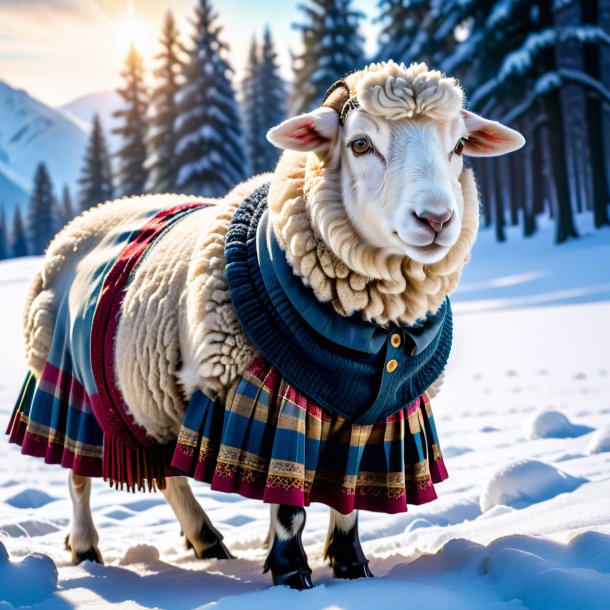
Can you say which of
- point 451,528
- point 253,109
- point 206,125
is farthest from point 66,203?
point 451,528

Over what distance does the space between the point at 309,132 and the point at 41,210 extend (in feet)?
150

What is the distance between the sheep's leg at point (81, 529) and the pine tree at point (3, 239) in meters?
54.7

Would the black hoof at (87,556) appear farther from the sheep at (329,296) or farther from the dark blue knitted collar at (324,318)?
the dark blue knitted collar at (324,318)

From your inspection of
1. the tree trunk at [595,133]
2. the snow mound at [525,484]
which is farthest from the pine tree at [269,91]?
the snow mound at [525,484]

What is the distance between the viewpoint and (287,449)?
2787 mm

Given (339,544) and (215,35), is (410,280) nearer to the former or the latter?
(339,544)

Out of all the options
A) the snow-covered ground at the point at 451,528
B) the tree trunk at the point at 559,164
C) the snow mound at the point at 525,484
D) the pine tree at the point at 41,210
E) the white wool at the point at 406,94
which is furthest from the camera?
the pine tree at the point at 41,210

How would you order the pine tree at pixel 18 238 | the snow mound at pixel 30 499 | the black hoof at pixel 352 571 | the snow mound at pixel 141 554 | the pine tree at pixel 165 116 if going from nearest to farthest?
the black hoof at pixel 352 571 < the snow mound at pixel 141 554 < the snow mound at pixel 30 499 < the pine tree at pixel 165 116 < the pine tree at pixel 18 238

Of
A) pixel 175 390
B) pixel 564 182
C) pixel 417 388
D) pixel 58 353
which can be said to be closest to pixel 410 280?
pixel 417 388

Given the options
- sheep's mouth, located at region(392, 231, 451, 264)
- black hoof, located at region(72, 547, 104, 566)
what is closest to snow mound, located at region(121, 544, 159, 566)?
black hoof, located at region(72, 547, 104, 566)

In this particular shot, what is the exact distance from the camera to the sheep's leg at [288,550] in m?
2.89

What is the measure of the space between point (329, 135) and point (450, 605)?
158 cm

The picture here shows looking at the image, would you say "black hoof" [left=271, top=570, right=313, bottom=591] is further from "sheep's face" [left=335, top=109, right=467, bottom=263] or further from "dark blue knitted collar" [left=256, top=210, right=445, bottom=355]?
"sheep's face" [left=335, top=109, right=467, bottom=263]

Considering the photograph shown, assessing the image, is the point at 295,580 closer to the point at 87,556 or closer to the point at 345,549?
the point at 345,549
